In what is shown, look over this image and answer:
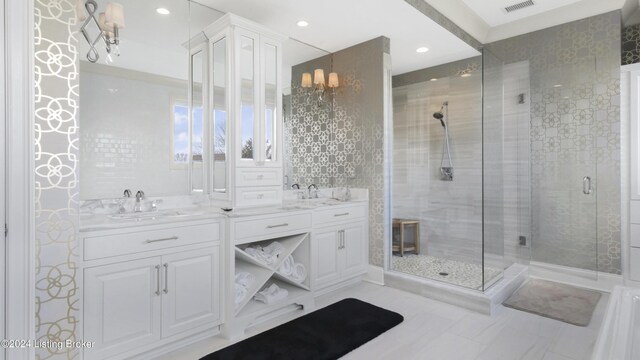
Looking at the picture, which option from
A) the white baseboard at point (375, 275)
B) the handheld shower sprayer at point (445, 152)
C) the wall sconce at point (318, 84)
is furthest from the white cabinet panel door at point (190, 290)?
the handheld shower sprayer at point (445, 152)

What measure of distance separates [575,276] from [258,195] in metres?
3.21

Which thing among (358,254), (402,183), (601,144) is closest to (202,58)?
(358,254)

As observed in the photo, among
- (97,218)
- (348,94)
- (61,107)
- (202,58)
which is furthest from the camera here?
(348,94)

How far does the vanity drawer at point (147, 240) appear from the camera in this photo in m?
1.70

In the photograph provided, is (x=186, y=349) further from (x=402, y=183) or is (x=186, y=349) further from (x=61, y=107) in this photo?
(x=402, y=183)

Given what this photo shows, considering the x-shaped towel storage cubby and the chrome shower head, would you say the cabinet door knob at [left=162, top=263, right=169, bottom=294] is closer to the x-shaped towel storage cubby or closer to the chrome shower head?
the x-shaped towel storage cubby

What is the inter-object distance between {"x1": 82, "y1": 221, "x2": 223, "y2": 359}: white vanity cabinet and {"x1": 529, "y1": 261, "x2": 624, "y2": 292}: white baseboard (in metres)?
3.23

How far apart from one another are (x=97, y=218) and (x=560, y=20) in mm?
4408

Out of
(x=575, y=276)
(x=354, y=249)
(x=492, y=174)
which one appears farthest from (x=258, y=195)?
(x=575, y=276)

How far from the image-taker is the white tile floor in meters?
2.07

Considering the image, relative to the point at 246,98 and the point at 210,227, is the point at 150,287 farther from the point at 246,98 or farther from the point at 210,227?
the point at 246,98

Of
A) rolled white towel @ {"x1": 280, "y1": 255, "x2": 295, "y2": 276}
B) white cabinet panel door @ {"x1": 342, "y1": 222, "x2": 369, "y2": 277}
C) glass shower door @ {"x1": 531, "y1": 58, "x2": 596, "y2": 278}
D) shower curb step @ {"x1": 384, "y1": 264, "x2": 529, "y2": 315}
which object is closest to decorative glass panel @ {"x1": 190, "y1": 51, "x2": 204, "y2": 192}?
rolled white towel @ {"x1": 280, "y1": 255, "x2": 295, "y2": 276}

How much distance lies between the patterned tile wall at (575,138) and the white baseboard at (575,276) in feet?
0.17

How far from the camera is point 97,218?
201 centimetres
